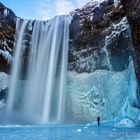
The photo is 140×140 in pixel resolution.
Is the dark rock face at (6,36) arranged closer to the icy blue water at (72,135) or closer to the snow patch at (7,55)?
the snow patch at (7,55)

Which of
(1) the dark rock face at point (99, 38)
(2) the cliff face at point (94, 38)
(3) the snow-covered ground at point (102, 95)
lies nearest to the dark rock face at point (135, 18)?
(3) the snow-covered ground at point (102, 95)

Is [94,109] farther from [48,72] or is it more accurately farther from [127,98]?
[48,72]

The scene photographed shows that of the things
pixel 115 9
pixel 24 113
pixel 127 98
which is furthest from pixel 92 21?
pixel 24 113

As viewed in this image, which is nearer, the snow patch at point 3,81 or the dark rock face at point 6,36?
the snow patch at point 3,81

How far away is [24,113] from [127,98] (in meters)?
10.1

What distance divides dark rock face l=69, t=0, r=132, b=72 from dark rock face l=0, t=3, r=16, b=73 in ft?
20.3

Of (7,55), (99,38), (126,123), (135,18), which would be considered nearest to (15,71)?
(7,55)

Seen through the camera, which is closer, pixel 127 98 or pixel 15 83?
pixel 127 98

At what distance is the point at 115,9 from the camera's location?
29766 millimetres

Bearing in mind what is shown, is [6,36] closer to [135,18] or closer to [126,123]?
[135,18]

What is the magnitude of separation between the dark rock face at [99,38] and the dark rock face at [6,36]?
6.20m

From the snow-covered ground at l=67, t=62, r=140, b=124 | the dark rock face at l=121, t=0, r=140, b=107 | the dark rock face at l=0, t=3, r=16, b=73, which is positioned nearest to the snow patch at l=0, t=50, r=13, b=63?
the dark rock face at l=0, t=3, r=16, b=73

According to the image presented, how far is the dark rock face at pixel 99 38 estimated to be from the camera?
95.6 feet

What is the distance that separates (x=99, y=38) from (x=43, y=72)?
6.43m
